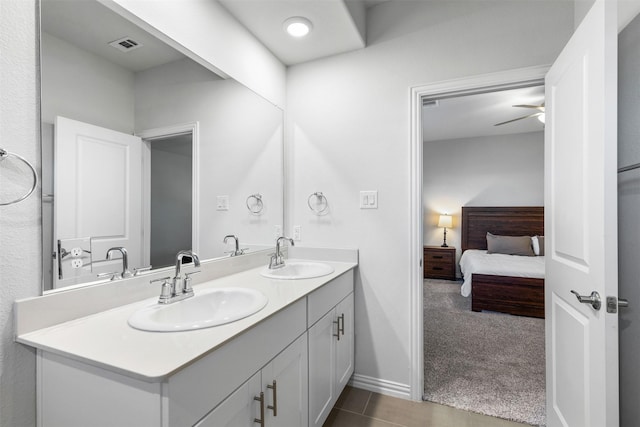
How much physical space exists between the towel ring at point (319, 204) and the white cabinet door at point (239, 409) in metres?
1.29

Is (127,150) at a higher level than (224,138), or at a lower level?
lower

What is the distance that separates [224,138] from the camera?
181 cm

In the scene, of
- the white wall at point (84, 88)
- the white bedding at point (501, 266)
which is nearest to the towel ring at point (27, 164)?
the white wall at point (84, 88)

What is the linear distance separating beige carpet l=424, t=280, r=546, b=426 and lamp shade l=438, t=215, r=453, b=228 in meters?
1.97

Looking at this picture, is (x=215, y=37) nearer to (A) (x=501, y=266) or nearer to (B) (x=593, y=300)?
(B) (x=593, y=300)

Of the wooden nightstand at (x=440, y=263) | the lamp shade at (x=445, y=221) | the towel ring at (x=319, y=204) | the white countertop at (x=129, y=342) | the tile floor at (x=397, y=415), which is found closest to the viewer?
the white countertop at (x=129, y=342)

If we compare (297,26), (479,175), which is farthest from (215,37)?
(479,175)

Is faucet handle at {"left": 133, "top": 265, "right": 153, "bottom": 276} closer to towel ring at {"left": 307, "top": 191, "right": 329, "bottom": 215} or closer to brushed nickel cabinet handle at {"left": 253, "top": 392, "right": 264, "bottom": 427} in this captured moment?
brushed nickel cabinet handle at {"left": 253, "top": 392, "right": 264, "bottom": 427}

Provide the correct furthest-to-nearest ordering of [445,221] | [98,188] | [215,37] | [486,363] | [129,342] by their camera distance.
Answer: [445,221]
[486,363]
[215,37]
[98,188]
[129,342]

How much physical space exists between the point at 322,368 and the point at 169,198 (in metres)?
1.12

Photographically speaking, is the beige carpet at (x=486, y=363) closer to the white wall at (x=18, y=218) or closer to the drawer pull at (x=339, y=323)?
the drawer pull at (x=339, y=323)

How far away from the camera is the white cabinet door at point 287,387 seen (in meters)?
1.09

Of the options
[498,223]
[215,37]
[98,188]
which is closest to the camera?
[98,188]

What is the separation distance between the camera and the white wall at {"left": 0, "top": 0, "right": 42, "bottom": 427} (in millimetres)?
873
